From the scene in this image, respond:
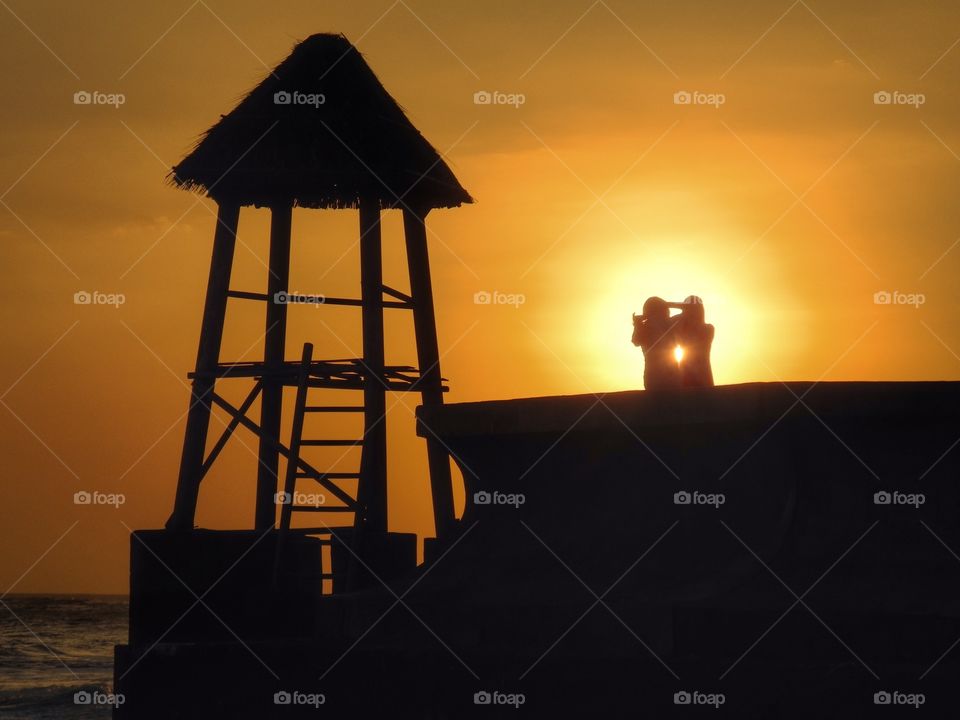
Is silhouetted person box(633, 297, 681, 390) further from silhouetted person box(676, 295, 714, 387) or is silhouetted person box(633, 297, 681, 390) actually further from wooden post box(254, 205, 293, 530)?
wooden post box(254, 205, 293, 530)

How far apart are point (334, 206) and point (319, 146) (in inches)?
46.0

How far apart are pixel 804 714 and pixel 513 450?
5.32 m

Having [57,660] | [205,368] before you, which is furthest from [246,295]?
[57,660]

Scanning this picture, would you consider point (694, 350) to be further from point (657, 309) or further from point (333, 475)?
point (333, 475)

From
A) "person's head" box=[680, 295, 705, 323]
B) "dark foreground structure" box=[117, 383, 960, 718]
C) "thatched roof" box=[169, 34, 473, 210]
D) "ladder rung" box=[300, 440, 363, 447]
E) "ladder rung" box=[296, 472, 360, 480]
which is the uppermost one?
"thatched roof" box=[169, 34, 473, 210]

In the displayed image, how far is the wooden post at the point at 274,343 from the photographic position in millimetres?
23797

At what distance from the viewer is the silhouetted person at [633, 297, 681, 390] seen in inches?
738

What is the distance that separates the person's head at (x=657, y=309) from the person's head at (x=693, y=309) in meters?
0.24

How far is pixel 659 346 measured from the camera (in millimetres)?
18812

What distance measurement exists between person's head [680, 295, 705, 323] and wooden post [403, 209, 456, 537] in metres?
5.11

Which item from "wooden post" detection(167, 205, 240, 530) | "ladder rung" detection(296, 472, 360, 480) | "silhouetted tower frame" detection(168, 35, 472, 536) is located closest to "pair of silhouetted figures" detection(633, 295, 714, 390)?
"silhouetted tower frame" detection(168, 35, 472, 536)

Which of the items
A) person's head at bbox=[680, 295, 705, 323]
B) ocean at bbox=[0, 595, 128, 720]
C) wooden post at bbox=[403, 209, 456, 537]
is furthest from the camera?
ocean at bbox=[0, 595, 128, 720]

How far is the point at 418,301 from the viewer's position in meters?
23.2

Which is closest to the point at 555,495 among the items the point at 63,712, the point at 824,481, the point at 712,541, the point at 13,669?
the point at 712,541
